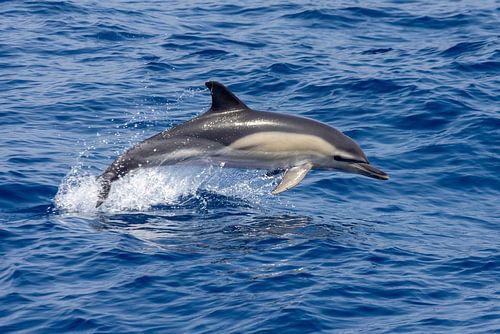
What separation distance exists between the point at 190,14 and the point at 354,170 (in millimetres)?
12696

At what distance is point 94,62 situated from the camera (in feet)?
72.1

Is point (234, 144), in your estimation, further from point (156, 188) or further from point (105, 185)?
point (105, 185)

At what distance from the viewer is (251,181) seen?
15.9m

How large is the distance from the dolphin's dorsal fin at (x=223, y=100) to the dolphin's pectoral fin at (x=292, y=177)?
1.03 m

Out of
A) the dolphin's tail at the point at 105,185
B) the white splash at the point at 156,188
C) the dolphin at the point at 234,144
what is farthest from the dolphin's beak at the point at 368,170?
the dolphin's tail at the point at 105,185

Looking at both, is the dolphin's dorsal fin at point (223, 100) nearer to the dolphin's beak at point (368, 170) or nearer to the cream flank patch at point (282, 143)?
the cream flank patch at point (282, 143)

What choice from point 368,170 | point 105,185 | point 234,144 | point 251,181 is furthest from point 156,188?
point 368,170

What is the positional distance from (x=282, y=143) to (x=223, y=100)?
0.96 m

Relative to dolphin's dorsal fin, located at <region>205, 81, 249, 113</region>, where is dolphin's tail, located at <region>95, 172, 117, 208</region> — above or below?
below

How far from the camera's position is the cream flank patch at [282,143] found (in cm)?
1390

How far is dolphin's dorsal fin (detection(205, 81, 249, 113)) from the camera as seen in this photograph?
13.5 meters

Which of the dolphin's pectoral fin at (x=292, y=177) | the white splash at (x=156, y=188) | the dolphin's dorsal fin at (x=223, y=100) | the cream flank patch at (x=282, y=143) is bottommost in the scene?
the white splash at (x=156, y=188)

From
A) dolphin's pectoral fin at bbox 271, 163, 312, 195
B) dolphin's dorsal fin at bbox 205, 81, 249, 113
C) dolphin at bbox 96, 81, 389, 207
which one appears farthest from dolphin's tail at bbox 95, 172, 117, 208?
dolphin's pectoral fin at bbox 271, 163, 312, 195

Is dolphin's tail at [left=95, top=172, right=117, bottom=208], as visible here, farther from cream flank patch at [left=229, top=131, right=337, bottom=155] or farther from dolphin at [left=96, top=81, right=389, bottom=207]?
cream flank patch at [left=229, top=131, right=337, bottom=155]
